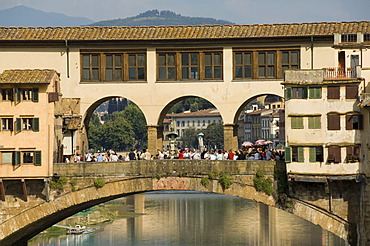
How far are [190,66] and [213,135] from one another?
105002 millimetres

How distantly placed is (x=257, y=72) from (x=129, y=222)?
111 feet

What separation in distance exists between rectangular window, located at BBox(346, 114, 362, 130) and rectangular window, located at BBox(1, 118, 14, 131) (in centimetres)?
1496

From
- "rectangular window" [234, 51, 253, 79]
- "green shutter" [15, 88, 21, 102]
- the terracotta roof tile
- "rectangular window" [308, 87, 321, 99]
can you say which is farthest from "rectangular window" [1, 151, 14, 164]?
"rectangular window" [308, 87, 321, 99]

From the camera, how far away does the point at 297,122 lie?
37.2 m

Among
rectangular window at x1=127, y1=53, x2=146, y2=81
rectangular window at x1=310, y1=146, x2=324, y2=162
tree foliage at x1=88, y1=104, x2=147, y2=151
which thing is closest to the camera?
rectangular window at x1=310, y1=146, x2=324, y2=162

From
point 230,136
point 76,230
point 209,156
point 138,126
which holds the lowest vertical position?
point 76,230

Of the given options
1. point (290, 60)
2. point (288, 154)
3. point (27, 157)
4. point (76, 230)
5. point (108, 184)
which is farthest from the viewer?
point (76, 230)

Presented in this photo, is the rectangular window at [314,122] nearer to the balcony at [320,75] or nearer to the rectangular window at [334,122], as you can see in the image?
the rectangular window at [334,122]

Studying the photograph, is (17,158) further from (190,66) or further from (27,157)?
(190,66)

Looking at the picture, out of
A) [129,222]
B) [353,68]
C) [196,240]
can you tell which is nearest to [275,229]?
[196,240]

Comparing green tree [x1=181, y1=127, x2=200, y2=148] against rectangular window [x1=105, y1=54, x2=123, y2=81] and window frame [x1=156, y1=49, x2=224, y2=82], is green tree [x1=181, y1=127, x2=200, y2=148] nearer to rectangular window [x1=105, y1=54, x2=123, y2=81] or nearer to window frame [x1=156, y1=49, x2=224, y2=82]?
rectangular window [x1=105, y1=54, x2=123, y2=81]

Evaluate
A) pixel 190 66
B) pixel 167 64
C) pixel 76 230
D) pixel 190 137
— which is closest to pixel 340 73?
pixel 190 66

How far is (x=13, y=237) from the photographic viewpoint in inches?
1646

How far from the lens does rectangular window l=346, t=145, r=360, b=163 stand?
1447 inches
